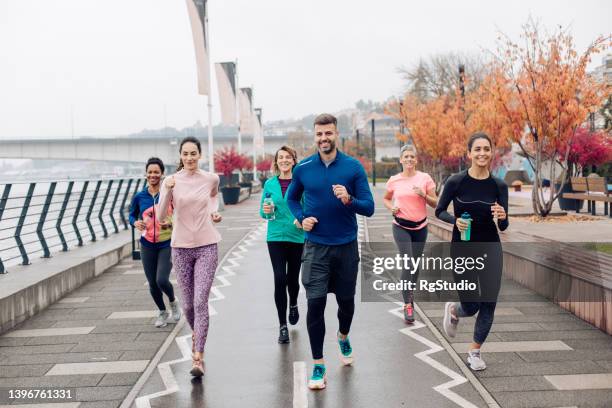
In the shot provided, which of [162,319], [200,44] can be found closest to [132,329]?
[162,319]

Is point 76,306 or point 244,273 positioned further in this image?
point 244,273

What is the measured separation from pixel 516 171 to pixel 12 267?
40.6 m

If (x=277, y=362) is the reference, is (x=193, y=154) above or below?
above

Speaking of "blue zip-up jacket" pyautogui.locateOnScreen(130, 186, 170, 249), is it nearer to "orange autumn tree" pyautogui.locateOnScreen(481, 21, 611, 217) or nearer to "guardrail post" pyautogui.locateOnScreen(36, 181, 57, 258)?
"guardrail post" pyautogui.locateOnScreen(36, 181, 57, 258)

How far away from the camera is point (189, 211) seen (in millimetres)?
5613

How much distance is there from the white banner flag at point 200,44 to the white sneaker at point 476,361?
1894 centimetres

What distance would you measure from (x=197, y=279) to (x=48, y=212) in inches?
271

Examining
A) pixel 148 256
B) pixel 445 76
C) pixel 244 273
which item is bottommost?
pixel 244 273

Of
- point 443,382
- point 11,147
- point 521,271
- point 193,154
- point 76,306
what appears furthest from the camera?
point 11,147

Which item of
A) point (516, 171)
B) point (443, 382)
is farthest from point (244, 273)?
point (516, 171)

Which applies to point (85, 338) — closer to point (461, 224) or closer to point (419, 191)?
point (419, 191)

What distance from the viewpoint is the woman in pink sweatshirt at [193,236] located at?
219 inches

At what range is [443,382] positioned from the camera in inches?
201

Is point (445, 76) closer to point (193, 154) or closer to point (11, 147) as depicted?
point (11, 147)
